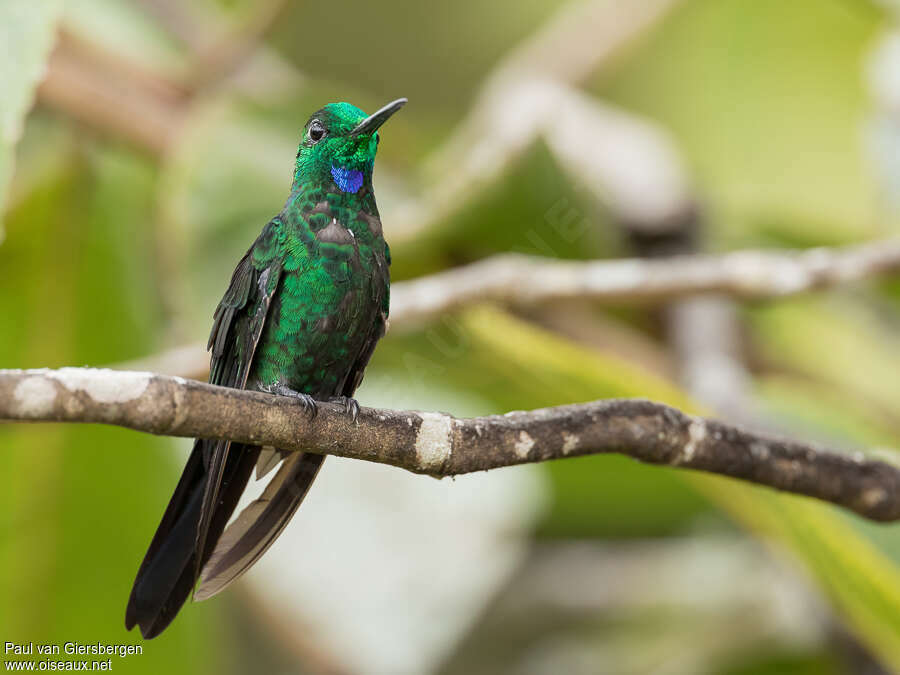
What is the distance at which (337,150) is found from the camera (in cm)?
149

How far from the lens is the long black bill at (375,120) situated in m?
1.29

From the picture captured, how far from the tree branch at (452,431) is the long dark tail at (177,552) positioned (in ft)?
0.62

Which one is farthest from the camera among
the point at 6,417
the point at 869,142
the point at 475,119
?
the point at 869,142

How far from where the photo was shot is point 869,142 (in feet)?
12.3

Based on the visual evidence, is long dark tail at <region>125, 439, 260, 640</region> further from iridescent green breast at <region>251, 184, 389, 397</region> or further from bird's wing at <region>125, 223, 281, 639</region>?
iridescent green breast at <region>251, 184, 389, 397</region>

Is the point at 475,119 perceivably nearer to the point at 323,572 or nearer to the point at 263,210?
the point at 263,210

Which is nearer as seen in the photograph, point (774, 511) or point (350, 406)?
point (350, 406)

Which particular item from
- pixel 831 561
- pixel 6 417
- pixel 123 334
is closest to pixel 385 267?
pixel 6 417

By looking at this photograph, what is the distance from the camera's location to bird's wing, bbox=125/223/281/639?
3.92 ft

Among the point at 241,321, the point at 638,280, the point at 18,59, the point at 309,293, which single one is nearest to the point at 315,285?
the point at 309,293

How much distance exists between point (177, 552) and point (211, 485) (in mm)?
89

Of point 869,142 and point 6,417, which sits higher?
point 869,142

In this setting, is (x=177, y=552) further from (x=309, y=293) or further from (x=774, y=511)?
(x=774, y=511)

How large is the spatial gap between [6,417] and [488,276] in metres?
1.37
